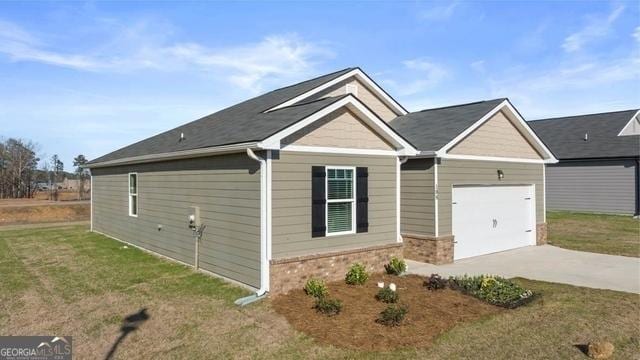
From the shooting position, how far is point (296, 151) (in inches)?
340

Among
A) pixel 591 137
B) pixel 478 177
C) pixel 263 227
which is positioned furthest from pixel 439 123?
pixel 591 137

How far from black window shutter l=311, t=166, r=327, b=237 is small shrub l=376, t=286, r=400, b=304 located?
69.5 inches

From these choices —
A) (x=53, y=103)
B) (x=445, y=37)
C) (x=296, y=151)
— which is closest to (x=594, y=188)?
(x=445, y=37)

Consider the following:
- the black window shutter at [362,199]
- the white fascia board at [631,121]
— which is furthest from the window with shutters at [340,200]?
the white fascia board at [631,121]

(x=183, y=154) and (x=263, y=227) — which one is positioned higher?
(x=183, y=154)

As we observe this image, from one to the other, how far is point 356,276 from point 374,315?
1886 millimetres

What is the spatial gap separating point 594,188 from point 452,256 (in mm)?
15367

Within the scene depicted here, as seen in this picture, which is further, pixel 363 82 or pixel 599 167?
pixel 599 167

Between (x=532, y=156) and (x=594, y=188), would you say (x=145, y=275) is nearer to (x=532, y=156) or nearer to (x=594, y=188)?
(x=532, y=156)

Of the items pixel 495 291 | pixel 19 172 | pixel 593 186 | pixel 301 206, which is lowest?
pixel 495 291

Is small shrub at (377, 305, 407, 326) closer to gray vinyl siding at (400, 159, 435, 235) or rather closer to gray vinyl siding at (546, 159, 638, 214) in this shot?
gray vinyl siding at (400, 159, 435, 235)

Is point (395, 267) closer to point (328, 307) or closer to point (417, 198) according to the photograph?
point (417, 198)

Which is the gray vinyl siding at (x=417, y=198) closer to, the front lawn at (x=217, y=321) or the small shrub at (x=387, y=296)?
the front lawn at (x=217, y=321)

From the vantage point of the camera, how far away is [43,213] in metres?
A: 27.8
